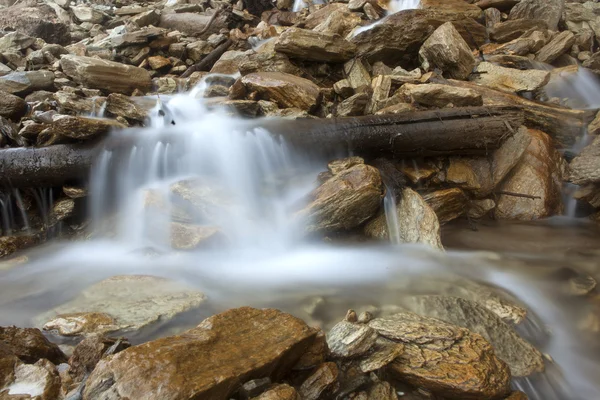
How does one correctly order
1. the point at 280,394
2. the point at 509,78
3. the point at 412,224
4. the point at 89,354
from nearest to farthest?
the point at 280,394, the point at 89,354, the point at 412,224, the point at 509,78

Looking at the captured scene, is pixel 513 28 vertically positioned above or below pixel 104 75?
above

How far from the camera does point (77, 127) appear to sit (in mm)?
5695

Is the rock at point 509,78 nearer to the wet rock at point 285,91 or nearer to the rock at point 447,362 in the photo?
the wet rock at point 285,91

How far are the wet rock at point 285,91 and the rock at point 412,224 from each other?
271 centimetres

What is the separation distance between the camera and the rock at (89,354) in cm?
263

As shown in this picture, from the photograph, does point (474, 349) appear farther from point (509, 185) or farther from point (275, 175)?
point (509, 185)

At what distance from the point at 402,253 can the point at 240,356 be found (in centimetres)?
331

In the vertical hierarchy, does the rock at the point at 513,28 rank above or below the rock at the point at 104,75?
above

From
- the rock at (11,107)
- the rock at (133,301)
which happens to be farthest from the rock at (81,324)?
the rock at (11,107)

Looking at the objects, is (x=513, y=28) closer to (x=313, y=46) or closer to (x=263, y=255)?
(x=313, y=46)

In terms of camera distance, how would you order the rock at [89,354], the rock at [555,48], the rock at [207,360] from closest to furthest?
the rock at [207,360] → the rock at [89,354] → the rock at [555,48]

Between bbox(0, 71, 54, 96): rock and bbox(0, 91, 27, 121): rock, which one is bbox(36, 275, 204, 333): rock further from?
bbox(0, 71, 54, 96): rock

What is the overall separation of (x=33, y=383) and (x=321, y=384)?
1.72m

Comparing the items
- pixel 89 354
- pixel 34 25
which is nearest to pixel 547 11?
pixel 89 354
